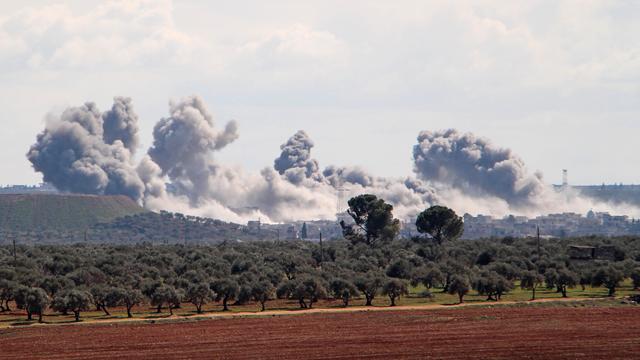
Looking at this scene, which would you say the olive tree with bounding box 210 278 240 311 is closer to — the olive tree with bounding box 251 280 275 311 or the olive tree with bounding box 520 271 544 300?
the olive tree with bounding box 251 280 275 311

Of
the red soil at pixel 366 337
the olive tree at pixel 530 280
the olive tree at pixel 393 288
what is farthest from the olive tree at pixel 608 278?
the olive tree at pixel 393 288

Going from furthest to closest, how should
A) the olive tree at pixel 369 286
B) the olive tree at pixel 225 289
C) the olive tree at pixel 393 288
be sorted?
the olive tree at pixel 369 286
the olive tree at pixel 393 288
the olive tree at pixel 225 289

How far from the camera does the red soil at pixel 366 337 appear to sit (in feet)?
263

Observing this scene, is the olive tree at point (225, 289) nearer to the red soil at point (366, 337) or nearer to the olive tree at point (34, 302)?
the red soil at point (366, 337)

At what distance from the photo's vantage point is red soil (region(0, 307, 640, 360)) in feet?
263

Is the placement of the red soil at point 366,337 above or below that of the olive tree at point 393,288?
below

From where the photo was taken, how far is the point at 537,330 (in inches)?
3610

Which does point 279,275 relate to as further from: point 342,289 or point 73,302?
point 73,302

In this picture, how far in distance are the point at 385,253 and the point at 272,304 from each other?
54629mm

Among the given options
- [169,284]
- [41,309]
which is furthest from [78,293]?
[169,284]

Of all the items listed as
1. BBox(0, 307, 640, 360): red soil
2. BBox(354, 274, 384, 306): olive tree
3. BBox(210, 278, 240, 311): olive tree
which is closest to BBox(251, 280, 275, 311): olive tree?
BBox(210, 278, 240, 311): olive tree

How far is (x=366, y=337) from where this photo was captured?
89500 millimetres

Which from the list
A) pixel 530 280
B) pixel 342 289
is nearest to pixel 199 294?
pixel 342 289

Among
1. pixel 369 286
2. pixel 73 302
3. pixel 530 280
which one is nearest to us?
pixel 73 302
